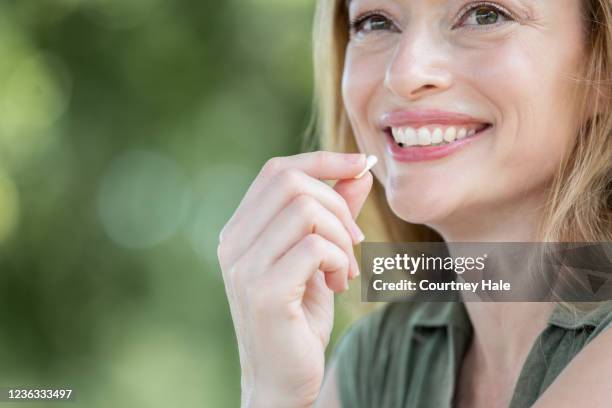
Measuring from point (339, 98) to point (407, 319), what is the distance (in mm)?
467

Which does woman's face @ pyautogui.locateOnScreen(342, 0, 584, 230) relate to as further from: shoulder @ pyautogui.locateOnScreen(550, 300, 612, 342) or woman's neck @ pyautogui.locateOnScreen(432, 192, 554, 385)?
shoulder @ pyautogui.locateOnScreen(550, 300, 612, 342)

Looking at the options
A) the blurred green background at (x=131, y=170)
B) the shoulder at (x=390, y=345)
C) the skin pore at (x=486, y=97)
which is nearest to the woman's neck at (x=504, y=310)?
the skin pore at (x=486, y=97)

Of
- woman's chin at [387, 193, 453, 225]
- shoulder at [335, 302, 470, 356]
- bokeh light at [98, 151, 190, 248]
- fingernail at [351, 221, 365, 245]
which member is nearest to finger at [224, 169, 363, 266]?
fingernail at [351, 221, 365, 245]

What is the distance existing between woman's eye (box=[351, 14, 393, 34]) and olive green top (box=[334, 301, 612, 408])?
1.71ft

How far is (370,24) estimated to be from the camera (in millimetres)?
1271

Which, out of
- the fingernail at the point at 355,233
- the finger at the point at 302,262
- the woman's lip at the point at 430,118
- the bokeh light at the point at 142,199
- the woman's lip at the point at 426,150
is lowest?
the finger at the point at 302,262

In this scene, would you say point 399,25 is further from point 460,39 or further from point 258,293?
point 258,293

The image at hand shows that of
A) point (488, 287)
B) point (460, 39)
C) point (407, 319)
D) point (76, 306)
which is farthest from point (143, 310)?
point (460, 39)

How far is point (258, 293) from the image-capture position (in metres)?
0.96

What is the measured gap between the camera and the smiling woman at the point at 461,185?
0.97 meters

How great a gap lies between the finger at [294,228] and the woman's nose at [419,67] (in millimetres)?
266

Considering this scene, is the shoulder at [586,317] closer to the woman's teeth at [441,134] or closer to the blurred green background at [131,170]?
the woman's teeth at [441,134]

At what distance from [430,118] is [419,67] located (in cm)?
8

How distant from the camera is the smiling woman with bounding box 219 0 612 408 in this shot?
97 cm
